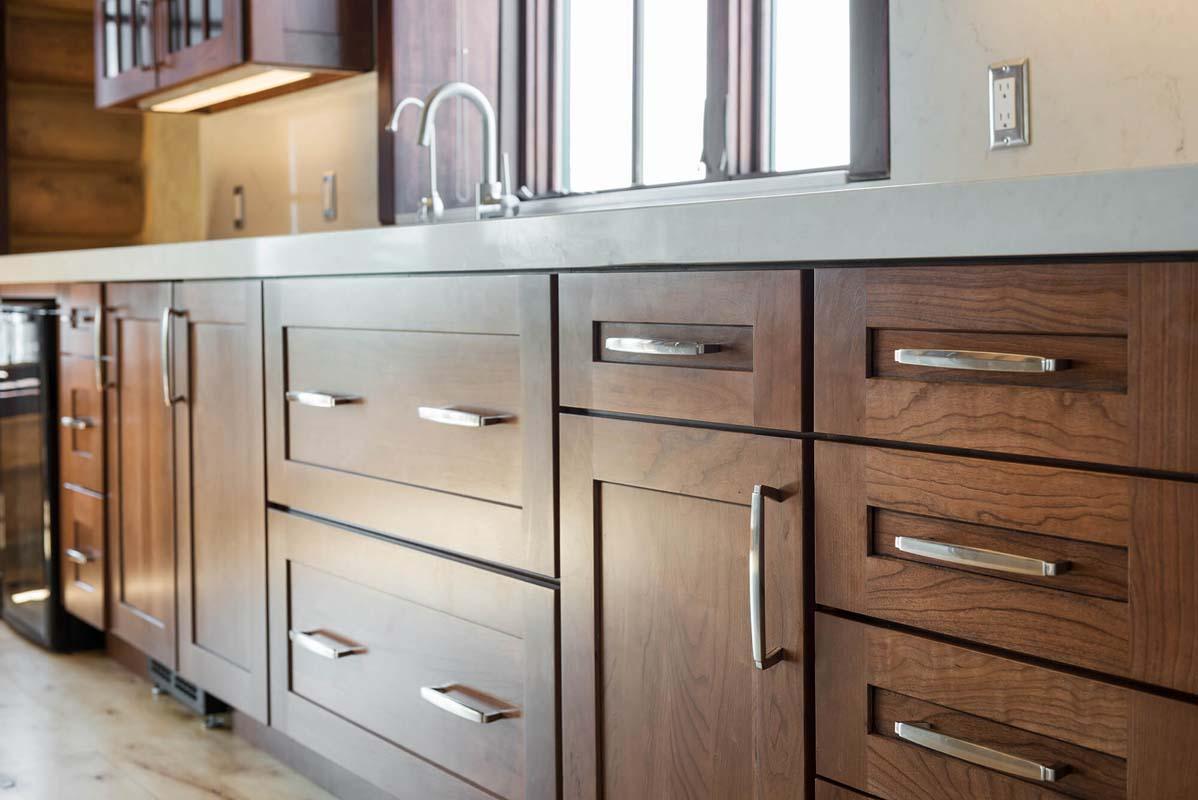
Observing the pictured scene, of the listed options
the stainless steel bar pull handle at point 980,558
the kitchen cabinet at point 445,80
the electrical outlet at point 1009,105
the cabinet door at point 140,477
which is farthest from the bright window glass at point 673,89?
the stainless steel bar pull handle at point 980,558

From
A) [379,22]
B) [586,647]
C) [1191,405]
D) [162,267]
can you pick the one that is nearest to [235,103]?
[379,22]

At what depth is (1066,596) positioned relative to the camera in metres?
0.98

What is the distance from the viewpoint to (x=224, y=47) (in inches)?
111

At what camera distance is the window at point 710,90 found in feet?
5.94

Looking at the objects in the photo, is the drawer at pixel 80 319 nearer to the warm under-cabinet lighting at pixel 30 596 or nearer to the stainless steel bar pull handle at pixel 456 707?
the warm under-cabinet lighting at pixel 30 596

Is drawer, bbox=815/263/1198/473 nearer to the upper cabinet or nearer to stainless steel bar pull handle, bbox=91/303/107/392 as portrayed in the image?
stainless steel bar pull handle, bbox=91/303/107/392

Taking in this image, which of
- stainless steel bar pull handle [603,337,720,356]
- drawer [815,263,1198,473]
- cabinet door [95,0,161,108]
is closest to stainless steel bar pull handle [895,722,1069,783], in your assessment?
drawer [815,263,1198,473]

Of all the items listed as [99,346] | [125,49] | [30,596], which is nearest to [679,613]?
[99,346]

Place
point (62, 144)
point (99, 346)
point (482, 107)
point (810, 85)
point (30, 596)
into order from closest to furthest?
1. point (810, 85)
2. point (482, 107)
3. point (99, 346)
4. point (30, 596)
5. point (62, 144)

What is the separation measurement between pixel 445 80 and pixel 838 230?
6.25ft

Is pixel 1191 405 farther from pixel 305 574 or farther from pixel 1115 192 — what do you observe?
pixel 305 574

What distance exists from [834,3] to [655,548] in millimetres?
1102

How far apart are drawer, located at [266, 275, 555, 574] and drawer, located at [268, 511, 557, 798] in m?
0.05

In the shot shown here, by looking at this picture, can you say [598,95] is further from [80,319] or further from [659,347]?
[659,347]
